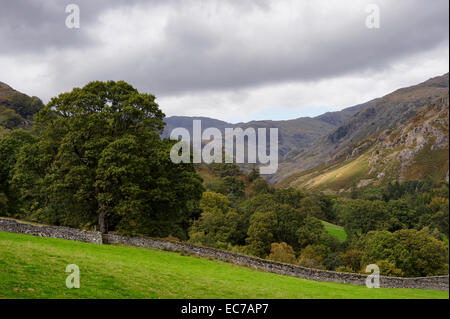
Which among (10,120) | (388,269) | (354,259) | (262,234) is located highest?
(10,120)

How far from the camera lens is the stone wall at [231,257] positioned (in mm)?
27438

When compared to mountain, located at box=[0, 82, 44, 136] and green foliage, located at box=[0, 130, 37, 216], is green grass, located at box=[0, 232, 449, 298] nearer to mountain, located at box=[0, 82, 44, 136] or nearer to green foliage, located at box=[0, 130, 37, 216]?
green foliage, located at box=[0, 130, 37, 216]

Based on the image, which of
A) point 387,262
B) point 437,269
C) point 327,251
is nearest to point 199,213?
point 327,251

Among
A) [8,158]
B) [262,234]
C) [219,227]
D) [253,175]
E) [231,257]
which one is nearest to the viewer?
[231,257]

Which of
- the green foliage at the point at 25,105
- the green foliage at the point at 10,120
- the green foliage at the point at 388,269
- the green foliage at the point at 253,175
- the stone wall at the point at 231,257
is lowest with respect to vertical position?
the green foliage at the point at 388,269

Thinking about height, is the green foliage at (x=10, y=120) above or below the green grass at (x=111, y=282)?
above

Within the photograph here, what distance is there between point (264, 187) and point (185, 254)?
269 feet

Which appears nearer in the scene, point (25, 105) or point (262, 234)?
point (262, 234)

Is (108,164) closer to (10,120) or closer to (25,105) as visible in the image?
(10,120)

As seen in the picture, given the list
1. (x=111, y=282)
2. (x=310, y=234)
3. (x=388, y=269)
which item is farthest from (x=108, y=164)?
(x=310, y=234)

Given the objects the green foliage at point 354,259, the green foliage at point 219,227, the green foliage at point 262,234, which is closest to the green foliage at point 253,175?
the green foliage at point 219,227

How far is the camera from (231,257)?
3088 cm

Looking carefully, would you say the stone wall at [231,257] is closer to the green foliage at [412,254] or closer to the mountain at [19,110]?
the green foliage at [412,254]

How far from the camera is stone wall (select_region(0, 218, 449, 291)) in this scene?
27.4m
